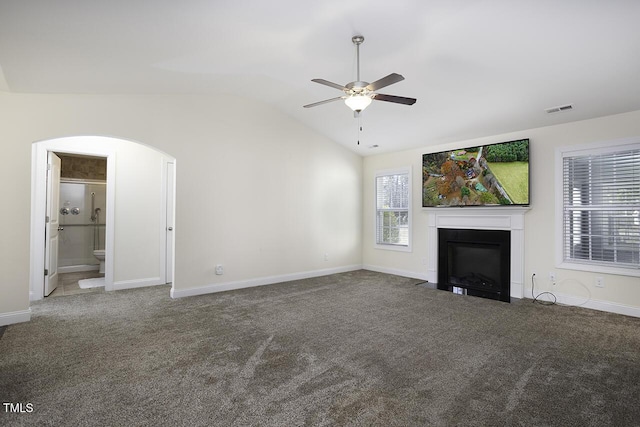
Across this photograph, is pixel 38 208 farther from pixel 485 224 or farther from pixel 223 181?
pixel 485 224

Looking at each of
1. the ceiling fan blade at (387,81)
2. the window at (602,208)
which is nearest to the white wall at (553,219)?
the window at (602,208)

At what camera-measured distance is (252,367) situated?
2525 millimetres

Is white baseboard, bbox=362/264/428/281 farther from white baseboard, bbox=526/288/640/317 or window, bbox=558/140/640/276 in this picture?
window, bbox=558/140/640/276

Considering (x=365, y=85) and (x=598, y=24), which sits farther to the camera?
(x=365, y=85)

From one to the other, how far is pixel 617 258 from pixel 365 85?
3.79m

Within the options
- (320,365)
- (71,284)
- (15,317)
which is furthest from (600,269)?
(71,284)

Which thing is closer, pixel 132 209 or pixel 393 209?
pixel 132 209

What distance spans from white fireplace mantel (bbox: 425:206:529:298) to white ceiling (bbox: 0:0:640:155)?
1289 mm

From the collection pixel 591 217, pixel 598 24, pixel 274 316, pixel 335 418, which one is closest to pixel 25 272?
pixel 274 316

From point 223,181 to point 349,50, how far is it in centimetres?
267

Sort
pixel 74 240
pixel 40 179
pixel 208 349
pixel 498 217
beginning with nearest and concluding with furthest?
pixel 208 349 < pixel 40 179 < pixel 498 217 < pixel 74 240

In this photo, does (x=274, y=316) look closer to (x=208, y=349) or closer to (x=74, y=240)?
(x=208, y=349)

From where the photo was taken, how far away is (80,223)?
7.21m

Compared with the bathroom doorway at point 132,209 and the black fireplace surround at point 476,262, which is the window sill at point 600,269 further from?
the bathroom doorway at point 132,209
